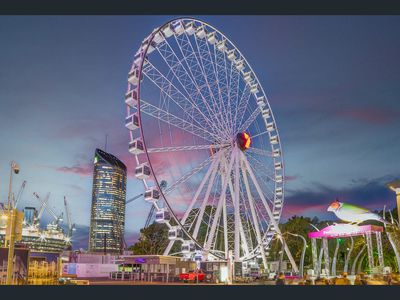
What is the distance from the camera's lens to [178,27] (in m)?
37.2

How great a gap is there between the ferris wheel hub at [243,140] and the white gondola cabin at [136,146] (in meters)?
10.4

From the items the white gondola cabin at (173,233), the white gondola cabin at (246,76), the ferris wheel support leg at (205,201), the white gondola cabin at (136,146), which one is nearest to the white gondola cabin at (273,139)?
the white gondola cabin at (246,76)

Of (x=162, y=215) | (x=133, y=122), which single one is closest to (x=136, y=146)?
(x=133, y=122)

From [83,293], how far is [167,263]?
2242cm

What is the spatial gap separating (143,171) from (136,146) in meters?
1.68

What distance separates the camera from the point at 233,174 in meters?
41.5

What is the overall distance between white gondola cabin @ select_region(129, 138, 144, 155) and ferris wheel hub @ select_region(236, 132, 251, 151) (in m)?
10.4

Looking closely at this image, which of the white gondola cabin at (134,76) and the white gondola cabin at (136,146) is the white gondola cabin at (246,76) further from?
the white gondola cabin at (136,146)

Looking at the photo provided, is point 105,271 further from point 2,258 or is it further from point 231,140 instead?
point 2,258

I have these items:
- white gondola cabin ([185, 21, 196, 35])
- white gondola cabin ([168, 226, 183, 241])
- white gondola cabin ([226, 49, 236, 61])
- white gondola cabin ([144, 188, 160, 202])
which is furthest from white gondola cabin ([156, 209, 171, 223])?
white gondola cabin ([226, 49, 236, 61])

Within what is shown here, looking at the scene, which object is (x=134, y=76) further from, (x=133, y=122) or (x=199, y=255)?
(x=199, y=255)

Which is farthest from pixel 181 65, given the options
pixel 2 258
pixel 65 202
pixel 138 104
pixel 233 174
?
pixel 65 202

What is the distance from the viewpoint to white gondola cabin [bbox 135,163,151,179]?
32344mm

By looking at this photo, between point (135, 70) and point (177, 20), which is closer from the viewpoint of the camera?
point (135, 70)
